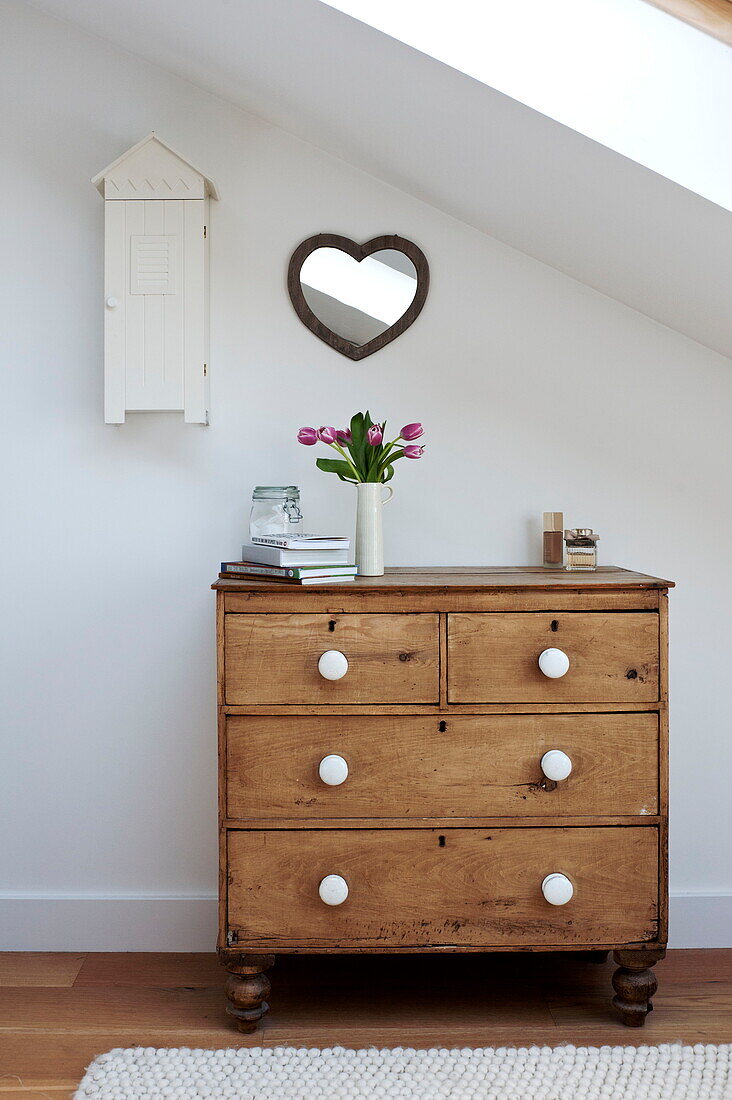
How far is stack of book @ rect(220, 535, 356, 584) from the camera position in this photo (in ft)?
A: 5.69

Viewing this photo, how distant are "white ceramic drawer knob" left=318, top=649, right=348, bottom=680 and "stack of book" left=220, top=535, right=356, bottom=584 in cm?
15

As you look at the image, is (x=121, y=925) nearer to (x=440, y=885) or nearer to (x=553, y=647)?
(x=440, y=885)

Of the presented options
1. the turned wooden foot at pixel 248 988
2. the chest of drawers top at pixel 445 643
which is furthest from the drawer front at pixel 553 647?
the turned wooden foot at pixel 248 988

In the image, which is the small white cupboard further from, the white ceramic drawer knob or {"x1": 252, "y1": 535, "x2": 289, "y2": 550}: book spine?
the white ceramic drawer knob

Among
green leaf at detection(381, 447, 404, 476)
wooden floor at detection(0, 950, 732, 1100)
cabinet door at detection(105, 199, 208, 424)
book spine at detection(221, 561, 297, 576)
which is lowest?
wooden floor at detection(0, 950, 732, 1100)

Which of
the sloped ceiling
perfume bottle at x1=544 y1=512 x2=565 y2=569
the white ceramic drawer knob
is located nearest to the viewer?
the sloped ceiling

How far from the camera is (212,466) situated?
215 centimetres

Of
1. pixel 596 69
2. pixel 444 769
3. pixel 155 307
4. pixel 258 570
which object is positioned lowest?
pixel 444 769

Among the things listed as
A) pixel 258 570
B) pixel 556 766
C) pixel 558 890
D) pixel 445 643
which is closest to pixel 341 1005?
pixel 558 890

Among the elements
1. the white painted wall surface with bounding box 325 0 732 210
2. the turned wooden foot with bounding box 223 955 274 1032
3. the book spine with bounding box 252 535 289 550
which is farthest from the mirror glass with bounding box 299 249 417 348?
the turned wooden foot with bounding box 223 955 274 1032

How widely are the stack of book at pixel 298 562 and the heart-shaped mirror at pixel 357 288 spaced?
56cm

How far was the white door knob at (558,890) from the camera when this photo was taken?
1.69 m

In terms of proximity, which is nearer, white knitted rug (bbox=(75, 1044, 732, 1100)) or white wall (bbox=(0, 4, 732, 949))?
white knitted rug (bbox=(75, 1044, 732, 1100))

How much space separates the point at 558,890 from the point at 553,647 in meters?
0.45
